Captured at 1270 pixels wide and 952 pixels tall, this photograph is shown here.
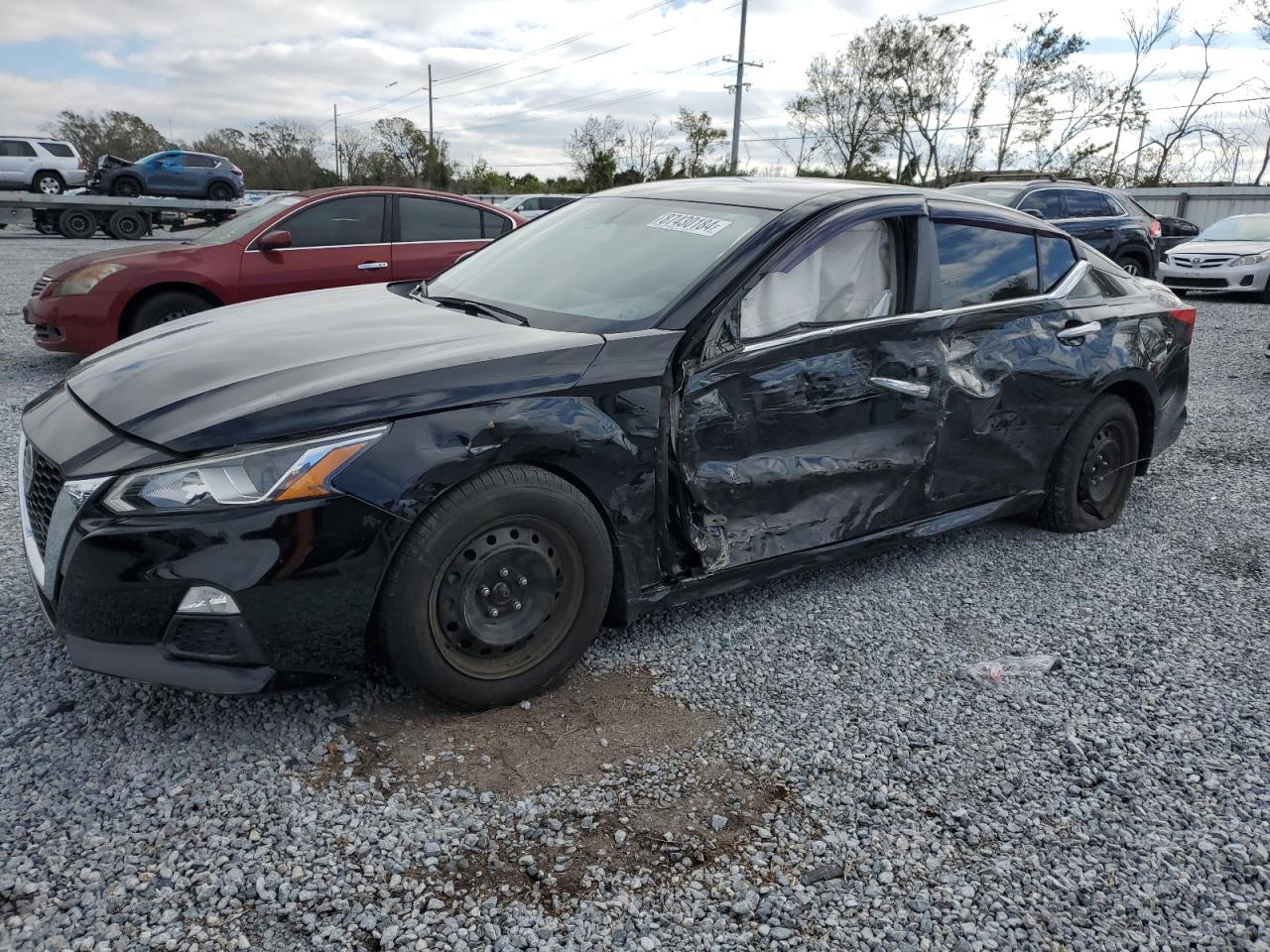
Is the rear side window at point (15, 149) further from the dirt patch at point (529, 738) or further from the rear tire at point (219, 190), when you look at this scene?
the dirt patch at point (529, 738)

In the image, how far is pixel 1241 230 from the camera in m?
15.0

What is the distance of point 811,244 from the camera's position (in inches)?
127

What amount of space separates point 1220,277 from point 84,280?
15.0 metres

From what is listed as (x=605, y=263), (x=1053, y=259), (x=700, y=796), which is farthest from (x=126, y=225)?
(x=700, y=796)

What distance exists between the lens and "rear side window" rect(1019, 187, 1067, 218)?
481 inches

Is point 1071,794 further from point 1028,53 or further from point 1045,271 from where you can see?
point 1028,53

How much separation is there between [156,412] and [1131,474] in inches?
169

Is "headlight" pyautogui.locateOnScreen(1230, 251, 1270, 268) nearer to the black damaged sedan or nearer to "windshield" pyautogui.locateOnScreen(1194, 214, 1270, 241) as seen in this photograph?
"windshield" pyautogui.locateOnScreen(1194, 214, 1270, 241)

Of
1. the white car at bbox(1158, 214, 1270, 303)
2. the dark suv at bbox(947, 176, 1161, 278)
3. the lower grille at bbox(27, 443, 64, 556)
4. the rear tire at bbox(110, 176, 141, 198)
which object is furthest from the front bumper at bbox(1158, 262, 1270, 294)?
the rear tire at bbox(110, 176, 141, 198)

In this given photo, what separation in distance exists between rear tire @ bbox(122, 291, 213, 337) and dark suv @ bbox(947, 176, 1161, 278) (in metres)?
9.49

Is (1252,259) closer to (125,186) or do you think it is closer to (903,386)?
(903,386)

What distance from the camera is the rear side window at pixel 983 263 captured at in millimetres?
3643

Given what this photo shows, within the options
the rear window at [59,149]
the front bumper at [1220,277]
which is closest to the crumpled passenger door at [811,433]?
the front bumper at [1220,277]

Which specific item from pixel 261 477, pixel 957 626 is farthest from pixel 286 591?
pixel 957 626
